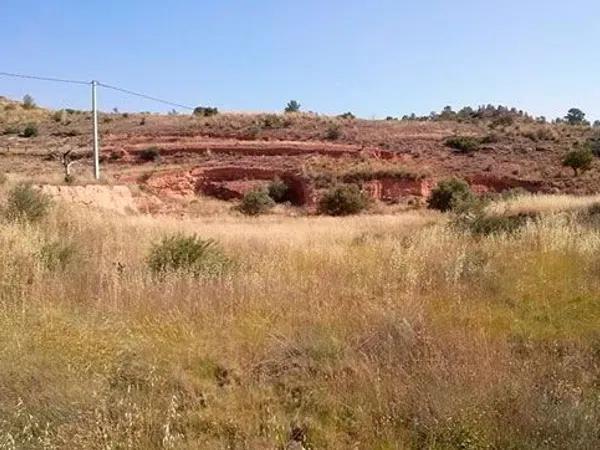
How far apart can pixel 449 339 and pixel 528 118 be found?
69.9 m

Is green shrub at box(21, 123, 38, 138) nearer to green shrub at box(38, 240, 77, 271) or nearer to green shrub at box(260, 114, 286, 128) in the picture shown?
green shrub at box(260, 114, 286, 128)

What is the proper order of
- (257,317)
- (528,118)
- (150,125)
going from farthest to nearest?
(528,118) → (150,125) → (257,317)

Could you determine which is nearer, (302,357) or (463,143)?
(302,357)

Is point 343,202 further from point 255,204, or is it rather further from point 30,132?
point 30,132

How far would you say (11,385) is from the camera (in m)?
4.25

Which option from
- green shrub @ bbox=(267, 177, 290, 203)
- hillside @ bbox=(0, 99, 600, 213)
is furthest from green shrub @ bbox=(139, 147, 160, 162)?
green shrub @ bbox=(267, 177, 290, 203)

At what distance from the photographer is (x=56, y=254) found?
7879 millimetres

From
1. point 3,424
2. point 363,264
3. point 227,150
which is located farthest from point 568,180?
point 3,424

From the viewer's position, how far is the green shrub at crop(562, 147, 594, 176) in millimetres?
37656

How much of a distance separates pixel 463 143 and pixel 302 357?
1756 inches

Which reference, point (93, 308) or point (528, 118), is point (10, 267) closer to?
point (93, 308)

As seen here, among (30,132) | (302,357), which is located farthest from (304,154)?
(302,357)

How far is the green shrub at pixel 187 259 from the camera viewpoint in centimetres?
757

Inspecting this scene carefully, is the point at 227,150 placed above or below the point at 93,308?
above
